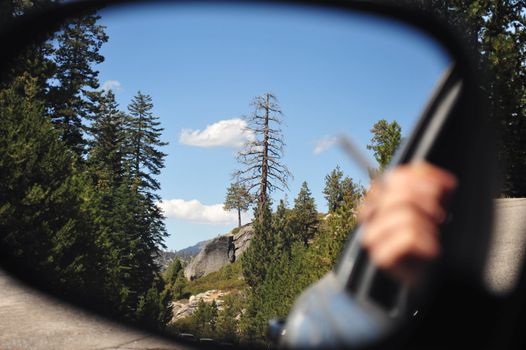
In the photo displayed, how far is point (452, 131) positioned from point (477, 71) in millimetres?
157

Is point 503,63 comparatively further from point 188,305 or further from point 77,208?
point 188,305

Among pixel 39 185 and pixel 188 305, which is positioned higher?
pixel 39 185

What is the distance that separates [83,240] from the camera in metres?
9.61

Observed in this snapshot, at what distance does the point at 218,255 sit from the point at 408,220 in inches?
3675

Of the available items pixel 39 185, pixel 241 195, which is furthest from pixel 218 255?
pixel 241 195

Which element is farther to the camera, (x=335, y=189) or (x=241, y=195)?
(x=241, y=195)

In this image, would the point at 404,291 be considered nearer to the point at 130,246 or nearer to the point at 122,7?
the point at 122,7

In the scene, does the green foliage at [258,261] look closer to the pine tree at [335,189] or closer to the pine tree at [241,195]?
the pine tree at [241,195]

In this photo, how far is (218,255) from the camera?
93.1 m

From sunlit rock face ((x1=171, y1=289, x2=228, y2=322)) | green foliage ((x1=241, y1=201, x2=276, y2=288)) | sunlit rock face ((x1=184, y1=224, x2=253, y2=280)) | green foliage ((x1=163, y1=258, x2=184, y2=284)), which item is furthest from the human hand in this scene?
sunlit rock face ((x1=184, y1=224, x2=253, y2=280))

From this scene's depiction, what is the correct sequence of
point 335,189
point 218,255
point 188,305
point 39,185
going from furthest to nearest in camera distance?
point 218,255 < point 188,305 < point 39,185 < point 335,189

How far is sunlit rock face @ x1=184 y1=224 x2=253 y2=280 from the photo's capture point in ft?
293

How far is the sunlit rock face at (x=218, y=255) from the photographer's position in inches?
3521

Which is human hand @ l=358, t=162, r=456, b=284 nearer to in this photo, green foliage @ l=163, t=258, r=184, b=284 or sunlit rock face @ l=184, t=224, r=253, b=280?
green foliage @ l=163, t=258, r=184, b=284
